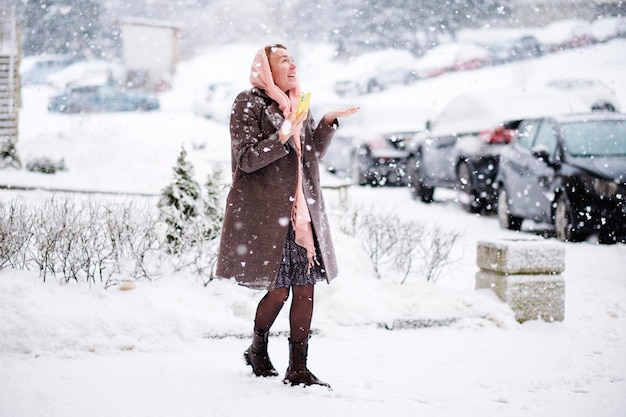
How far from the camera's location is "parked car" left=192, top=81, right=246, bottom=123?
27.5 meters

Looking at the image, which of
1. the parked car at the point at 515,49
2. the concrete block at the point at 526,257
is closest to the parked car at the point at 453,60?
the parked car at the point at 515,49

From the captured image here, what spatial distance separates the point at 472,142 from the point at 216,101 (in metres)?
16.9

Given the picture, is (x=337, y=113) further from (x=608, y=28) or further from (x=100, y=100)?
(x=608, y=28)

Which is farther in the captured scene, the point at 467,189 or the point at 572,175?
the point at 467,189

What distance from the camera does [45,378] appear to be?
430 cm

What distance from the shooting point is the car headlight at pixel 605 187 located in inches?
365

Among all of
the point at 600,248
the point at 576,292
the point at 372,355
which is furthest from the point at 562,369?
the point at 600,248

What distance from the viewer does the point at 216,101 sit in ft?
92.6

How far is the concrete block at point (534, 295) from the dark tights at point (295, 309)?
244cm

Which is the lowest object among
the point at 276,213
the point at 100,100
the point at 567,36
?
the point at 276,213

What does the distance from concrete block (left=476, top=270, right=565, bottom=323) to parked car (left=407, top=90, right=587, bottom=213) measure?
20.4ft

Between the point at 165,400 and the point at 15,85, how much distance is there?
14.4 meters

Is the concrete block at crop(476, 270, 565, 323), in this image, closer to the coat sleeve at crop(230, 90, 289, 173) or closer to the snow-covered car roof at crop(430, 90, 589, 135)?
the coat sleeve at crop(230, 90, 289, 173)

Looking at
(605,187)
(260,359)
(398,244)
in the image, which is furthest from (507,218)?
(260,359)
